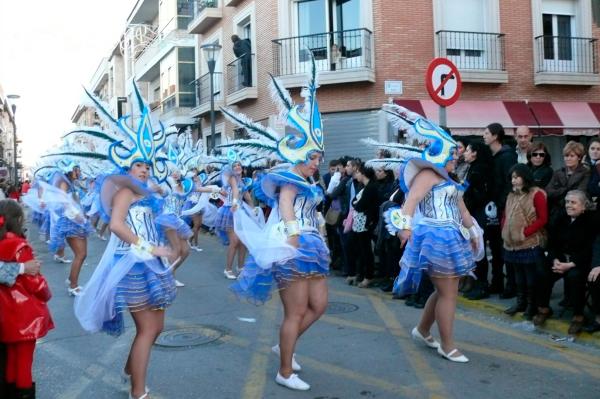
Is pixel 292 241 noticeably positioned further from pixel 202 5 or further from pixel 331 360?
pixel 202 5

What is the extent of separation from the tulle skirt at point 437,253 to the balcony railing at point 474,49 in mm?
12780

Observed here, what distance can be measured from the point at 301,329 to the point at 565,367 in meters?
2.16

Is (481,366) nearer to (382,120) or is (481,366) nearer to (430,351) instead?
(430,351)

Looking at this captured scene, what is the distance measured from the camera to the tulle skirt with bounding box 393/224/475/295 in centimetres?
499

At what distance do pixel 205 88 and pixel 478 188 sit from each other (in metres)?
17.9

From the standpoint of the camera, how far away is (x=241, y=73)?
20.5 metres

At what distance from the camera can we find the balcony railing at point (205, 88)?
2288 cm

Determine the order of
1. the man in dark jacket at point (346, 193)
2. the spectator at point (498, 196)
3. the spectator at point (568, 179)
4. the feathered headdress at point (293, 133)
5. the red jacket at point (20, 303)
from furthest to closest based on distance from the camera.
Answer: the man in dark jacket at point (346, 193)
the spectator at point (498, 196)
the spectator at point (568, 179)
the feathered headdress at point (293, 133)
the red jacket at point (20, 303)

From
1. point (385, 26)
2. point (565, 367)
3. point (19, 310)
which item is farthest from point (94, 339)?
point (385, 26)

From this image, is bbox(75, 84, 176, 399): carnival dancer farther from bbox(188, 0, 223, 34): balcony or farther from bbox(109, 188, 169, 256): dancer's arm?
bbox(188, 0, 223, 34): balcony

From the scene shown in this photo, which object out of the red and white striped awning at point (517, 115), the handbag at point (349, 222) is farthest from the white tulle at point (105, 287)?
the red and white striped awning at point (517, 115)

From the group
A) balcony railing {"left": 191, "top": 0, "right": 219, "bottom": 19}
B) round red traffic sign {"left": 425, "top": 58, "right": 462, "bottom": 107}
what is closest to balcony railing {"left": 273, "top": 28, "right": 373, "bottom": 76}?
balcony railing {"left": 191, "top": 0, "right": 219, "bottom": 19}

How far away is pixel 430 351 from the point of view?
5.44 meters

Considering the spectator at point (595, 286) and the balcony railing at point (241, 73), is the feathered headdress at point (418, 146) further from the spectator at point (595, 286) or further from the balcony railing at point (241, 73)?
the balcony railing at point (241, 73)
